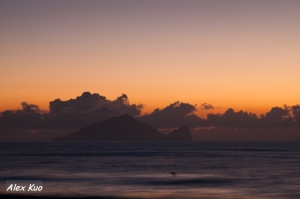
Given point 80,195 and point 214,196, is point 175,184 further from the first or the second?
point 80,195

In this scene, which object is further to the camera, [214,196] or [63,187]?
[63,187]

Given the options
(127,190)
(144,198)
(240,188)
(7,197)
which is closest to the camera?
(7,197)

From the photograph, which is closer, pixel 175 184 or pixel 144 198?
pixel 144 198

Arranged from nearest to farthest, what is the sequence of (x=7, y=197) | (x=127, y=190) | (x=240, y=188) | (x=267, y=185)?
1. (x=7, y=197)
2. (x=127, y=190)
3. (x=240, y=188)
4. (x=267, y=185)

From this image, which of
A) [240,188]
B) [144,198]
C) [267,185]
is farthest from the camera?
[267,185]

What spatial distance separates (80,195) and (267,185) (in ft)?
84.9

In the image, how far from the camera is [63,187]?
52906mm

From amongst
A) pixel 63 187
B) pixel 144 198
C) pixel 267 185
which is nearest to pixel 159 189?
pixel 144 198

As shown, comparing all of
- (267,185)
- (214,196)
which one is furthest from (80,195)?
(267,185)

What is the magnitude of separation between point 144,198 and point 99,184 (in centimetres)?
1347

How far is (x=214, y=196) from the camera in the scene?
47156mm

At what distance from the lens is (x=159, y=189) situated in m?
52.6

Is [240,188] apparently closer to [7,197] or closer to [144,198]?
[144,198]

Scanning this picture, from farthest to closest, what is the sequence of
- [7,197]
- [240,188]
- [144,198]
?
[240,188], [144,198], [7,197]
